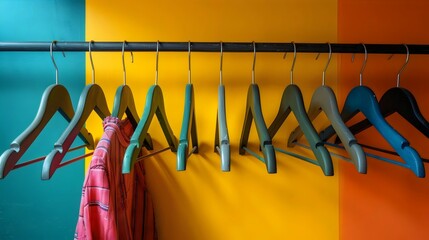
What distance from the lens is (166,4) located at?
90 cm

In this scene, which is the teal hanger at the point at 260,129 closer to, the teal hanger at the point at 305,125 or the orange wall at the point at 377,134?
the teal hanger at the point at 305,125

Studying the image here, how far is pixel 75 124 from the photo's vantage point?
568 millimetres

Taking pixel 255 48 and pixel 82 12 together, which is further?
pixel 82 12

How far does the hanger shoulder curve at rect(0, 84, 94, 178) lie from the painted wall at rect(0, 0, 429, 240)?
10.5 inches

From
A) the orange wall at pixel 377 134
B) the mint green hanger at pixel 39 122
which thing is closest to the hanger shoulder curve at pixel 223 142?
the mint green hanger at pixel 39 122

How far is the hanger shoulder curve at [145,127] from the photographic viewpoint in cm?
50

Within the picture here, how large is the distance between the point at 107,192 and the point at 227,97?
0.50 metres

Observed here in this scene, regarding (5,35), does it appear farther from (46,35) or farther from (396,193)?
(396,193)

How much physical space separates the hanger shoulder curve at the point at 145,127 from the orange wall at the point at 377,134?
60cm

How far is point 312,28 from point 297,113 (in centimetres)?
44

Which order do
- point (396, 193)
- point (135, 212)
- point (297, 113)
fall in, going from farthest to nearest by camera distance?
point (396, 193) → point (135, 212) → point (297, 113)

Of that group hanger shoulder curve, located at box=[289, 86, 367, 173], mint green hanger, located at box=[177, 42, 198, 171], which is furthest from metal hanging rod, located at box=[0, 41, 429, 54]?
hanger shoulder curve, located at box=[289, 86, 367, 173]

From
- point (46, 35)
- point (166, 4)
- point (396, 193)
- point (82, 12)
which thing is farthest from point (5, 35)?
point (396, 193)

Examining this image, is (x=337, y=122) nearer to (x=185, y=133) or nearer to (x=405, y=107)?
(x=405, y=107)
